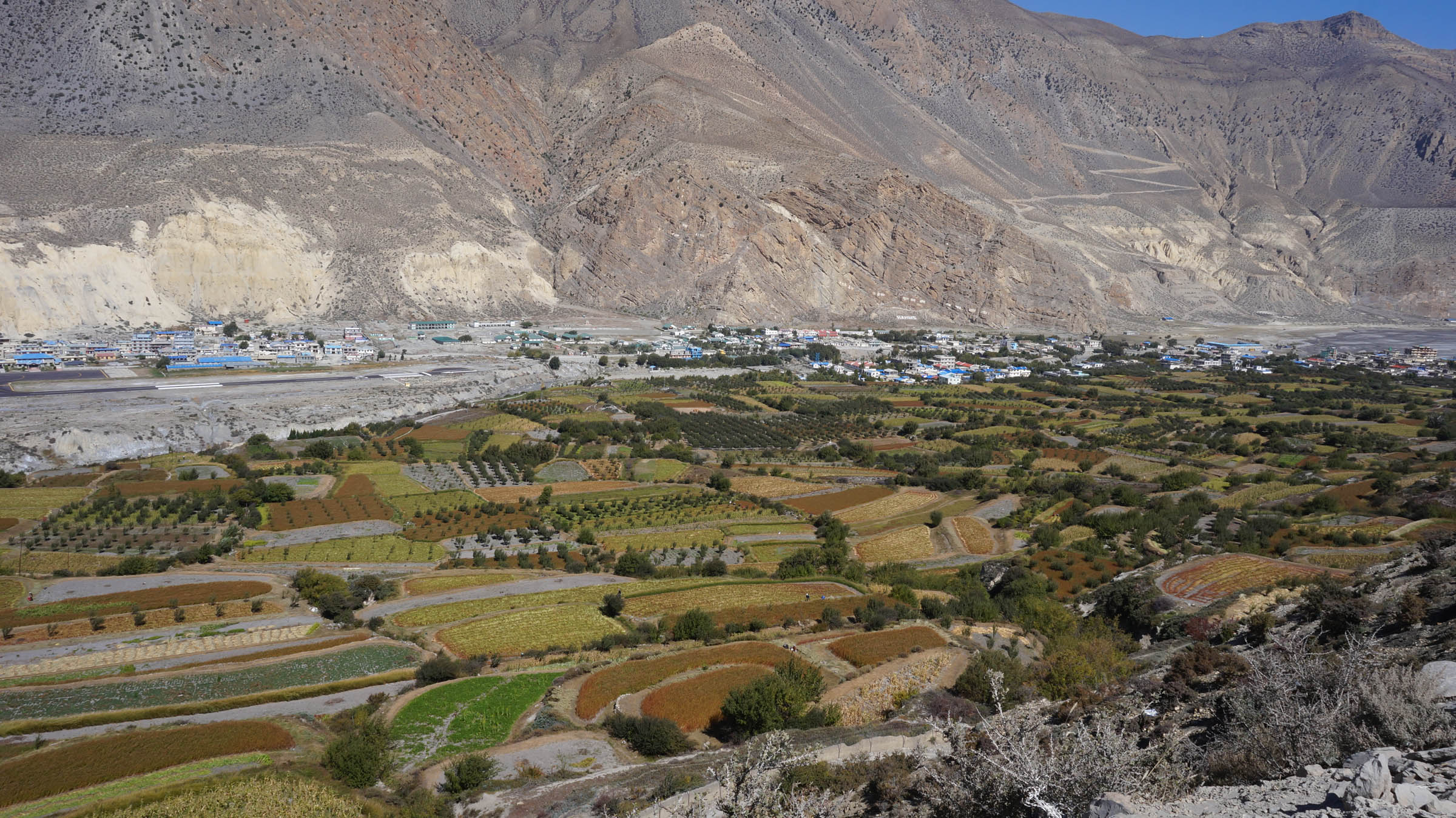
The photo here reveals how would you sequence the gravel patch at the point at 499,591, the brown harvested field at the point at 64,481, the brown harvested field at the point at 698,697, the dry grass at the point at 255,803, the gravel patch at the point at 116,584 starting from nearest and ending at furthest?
1. the dry grass at the point at 255,803
2. the brown harvested field at the point at 698,697
3. the gravel patch at the point at 116,584
4. the gravel patch at the point at 499,591
5. the brown harvested field at the point at 64,481

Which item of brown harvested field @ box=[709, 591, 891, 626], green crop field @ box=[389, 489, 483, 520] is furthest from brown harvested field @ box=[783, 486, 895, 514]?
brown harvested field @ box=[709, 591, 891, 626]

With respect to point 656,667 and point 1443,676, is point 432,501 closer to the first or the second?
point 656,667

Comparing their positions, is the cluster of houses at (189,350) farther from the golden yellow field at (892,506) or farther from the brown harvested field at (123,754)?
the brown harvested field at (123,754)

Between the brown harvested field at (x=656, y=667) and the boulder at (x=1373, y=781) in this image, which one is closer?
the boulder at (x=1373, y=781)

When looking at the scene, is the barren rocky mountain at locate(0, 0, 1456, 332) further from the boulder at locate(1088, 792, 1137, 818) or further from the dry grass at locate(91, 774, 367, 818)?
the boulder at locate(1088, 792, 1137, 818)

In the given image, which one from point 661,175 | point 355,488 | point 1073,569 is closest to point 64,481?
point 355,488

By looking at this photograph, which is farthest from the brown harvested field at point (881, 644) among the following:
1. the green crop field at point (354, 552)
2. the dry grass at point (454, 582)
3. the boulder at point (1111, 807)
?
the green crop field at point (354, 552)

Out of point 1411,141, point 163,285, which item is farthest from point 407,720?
point 1411,141
